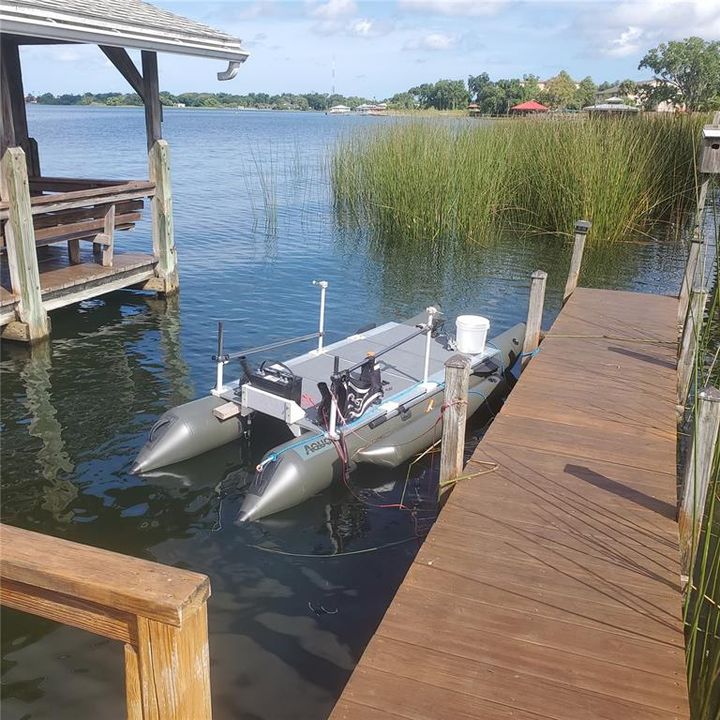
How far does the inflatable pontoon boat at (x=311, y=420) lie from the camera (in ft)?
20.1

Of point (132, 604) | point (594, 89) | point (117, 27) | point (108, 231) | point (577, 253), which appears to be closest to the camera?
point (132, 604)

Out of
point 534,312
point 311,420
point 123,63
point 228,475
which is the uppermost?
point 123,63

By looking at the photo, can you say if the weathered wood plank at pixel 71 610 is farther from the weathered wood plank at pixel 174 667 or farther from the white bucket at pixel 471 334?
the white bucket at pixel 471 334

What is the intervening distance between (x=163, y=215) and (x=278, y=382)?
19.1ft

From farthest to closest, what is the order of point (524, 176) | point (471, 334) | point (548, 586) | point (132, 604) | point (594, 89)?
point (594, 89) < point (524, 176) < point (471, 334) < point (548, 586) < point (132, 604)

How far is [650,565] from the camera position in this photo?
4.08 m

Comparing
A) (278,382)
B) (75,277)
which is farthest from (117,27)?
(278,382)

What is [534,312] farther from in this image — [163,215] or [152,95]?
[152,95]

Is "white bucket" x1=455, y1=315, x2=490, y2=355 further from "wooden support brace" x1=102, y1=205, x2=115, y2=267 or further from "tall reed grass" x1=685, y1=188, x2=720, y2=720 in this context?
"wooden support brace" x1=102, y1=205, x2=115, y2=267

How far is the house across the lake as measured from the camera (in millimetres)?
8492

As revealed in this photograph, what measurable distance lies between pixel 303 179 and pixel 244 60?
42.4 feet

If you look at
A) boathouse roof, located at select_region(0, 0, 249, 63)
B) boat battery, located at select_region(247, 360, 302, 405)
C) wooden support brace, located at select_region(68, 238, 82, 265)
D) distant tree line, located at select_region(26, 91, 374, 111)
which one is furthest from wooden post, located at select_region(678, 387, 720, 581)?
distant tree line, located at select_region(26, 91, 374, 111)

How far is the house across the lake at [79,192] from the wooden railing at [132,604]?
7920mm

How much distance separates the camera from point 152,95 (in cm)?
1089
